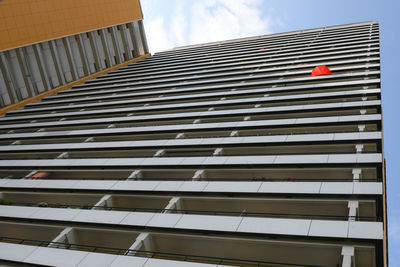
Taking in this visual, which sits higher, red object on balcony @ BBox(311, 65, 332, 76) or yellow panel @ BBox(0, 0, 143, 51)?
yellow panel @ BBox(0, 0, 143, 51)

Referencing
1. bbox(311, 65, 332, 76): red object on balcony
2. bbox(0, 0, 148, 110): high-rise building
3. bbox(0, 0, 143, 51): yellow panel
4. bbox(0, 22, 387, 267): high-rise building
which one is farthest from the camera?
bbox(0, 0, 148, 110): high-rise building

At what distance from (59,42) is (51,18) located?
10.1ft

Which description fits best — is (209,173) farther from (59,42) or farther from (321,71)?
(59,42)

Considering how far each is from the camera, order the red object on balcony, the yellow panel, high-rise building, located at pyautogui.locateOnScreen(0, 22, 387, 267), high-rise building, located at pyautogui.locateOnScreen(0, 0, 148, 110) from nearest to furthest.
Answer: high-rise building, located at pyautogui.locateOnScreen(0, 22, 387, 267)
the red object on balcony
the yellow panel
high-rise building, located at pyautogui.locateOnScreen(0, 0, 148, 110)

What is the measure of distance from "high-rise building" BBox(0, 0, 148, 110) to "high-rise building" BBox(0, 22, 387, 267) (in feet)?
19.8

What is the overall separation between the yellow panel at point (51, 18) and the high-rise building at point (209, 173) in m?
8.32

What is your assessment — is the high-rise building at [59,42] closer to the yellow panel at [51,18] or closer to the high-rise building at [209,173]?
the yellow panel at [51,18]

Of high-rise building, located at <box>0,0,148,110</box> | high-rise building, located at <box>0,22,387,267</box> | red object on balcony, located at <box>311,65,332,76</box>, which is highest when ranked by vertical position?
high-rise building, located at <box>0,0,148,110</box>

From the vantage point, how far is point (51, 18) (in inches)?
1678

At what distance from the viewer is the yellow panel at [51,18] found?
37.7 metres

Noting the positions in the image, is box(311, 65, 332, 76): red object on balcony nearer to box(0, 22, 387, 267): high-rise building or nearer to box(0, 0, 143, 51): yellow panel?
box(0, 22, 387, 267): high-rise building

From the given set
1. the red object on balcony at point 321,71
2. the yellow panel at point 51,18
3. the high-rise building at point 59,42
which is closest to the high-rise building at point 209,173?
the red object on balcony at point 321,71

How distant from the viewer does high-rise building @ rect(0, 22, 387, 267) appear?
45.3 ft

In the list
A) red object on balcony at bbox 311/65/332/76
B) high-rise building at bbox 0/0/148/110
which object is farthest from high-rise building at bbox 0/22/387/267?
high-rise building at bbox 0/0/148/110
